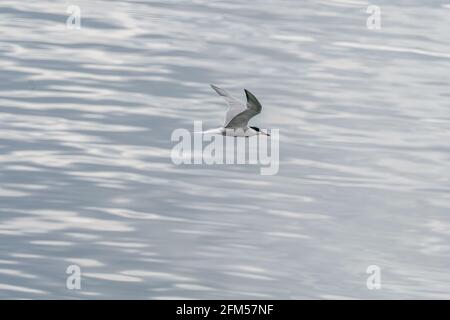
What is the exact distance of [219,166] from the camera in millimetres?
32312

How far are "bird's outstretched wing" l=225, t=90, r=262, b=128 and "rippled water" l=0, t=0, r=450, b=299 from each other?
152 centimetres

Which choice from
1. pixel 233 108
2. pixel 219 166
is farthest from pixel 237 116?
pixel 219 166

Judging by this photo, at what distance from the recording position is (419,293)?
87.3 feet

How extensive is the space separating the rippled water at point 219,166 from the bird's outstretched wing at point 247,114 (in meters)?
1.52

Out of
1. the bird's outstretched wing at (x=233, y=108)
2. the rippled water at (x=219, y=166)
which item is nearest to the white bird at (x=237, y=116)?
the bird's outstretched wing at (x=233, y=108)

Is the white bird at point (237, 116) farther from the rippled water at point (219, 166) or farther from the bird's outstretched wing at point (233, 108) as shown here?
the rippled water at point (219, 166)

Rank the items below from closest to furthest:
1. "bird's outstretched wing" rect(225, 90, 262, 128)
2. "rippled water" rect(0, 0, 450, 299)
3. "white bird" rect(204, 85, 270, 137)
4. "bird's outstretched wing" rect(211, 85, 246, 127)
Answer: "rippled water" rect(0, 0, 450, 299), "bird's outstretched wing" rect(225, 90, 262, 128), "white bird" rect(204, 85, 270, 137), "bird's outstretched wing" rect(211, 85, 246, 127)

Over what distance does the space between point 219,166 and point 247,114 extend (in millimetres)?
3102

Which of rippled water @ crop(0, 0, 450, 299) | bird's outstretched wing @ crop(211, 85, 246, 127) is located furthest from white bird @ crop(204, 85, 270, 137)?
rippled water @ crop(0, 0, 450, 299)

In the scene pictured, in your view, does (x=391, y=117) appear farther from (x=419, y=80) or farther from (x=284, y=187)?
(x=284, y=187)

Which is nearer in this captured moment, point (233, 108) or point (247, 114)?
point (247, 114)

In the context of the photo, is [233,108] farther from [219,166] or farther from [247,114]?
[219,166]

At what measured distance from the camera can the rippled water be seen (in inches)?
1077

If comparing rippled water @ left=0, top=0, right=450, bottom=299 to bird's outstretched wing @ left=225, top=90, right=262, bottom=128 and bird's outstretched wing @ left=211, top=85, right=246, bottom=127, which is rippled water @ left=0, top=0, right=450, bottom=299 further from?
bird's outstretched wing @ left=211, top=85, right=246, bottom=127
